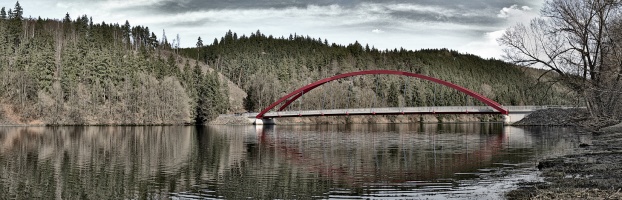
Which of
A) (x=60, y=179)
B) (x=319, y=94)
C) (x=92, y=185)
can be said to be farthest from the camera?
(x=319, y=94)

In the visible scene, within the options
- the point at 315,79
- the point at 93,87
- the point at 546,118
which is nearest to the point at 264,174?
the point at 546,118

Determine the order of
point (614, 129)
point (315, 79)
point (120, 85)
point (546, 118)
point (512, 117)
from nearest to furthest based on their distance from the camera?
point (614, 129), point (546, 118), point (512, 117), point (120, 85), point (315, 79)

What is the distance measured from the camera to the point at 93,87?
112000 millimetres

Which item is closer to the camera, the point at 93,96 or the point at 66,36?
the point at 93,96

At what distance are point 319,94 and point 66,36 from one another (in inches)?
2974

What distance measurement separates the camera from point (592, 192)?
46.8 ft

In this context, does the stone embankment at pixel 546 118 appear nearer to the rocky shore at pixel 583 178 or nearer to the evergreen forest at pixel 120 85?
the evergreen forest at pixel 120 85

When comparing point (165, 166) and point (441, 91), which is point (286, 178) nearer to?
point (165, 166)

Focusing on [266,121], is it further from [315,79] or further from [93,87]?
[315,79]

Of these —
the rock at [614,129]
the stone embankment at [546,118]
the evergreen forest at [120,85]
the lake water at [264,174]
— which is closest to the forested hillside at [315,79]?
the evergreen forest at [120,85]

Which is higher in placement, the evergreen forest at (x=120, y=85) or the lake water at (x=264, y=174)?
the evergreen forest at (x=120, y=85)

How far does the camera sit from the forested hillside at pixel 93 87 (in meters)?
101

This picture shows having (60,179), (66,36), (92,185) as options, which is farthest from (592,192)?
(66,36)

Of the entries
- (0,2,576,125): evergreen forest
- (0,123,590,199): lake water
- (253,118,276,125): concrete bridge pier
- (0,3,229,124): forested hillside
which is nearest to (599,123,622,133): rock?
(0,123,590,199): lake water
